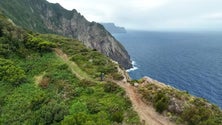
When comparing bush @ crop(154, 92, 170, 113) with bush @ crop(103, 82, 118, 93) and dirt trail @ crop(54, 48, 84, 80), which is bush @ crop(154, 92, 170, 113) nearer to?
bush @ crop(103, 82, 118, 93)

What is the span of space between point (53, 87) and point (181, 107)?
63.4 feet

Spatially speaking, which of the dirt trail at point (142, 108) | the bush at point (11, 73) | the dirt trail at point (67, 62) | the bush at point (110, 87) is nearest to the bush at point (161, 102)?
the dirt trail at point (142, 108)

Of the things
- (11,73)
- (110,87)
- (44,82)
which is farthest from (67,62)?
(110,87)

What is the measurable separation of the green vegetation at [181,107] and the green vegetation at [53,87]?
3.81 metres

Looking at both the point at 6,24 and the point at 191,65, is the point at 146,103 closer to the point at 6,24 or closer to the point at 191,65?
the point at 6,24

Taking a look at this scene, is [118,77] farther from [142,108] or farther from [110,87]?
[142,108]

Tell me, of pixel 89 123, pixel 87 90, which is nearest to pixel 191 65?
pixel 87 90

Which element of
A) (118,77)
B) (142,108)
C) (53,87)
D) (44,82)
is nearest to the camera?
(142,108)

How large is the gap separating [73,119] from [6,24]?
39778 millimetres

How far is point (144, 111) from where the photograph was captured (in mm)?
34156

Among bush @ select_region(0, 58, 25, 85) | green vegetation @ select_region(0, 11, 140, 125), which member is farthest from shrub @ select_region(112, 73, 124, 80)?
bush @ select_region(0, 58, 25, 85)

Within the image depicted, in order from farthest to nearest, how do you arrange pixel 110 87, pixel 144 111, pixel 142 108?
pixel 110 87 → pixel 142 108 → pixel 144 111

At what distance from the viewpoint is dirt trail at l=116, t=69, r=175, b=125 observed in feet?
106

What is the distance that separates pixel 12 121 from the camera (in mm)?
34469
